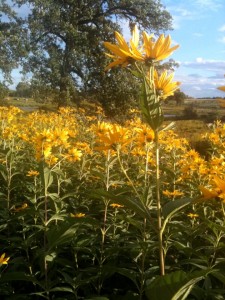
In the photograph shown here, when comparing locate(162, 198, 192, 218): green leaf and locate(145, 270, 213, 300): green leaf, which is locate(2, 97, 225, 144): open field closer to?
locate(162, 198, 192, 218): green leaf

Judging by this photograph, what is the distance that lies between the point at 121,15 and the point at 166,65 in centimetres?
305

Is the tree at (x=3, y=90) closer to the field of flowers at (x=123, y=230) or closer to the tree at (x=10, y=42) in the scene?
the tree at (x=10, y=42)

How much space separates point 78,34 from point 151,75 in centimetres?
1436

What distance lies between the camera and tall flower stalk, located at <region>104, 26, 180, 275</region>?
1099mm

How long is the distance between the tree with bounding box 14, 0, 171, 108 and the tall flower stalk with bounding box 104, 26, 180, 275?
1353 centimetres

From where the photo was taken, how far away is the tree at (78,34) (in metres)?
15.0

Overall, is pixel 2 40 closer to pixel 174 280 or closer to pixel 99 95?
pixel 99 95

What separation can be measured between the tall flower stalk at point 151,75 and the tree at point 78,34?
13.5m

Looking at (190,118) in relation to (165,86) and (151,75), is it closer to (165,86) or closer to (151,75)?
(165,86)

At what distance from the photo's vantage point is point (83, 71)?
15.8m

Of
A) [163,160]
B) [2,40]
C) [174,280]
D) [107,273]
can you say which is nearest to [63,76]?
[2,40]

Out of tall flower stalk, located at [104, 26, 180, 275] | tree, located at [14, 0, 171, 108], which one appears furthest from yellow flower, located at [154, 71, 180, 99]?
tree, located at [14, 0, 171, 108]

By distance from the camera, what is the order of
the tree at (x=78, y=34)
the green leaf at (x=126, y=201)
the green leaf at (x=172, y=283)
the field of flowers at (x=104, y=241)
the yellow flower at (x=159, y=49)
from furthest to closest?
the tree at (x=78, y=34), the field of flowers at (x=104, y=241), the yellow flower at (x=159, y=49), the green leaf at (x=126, y=201), the green leaf at (x=172, y=283)

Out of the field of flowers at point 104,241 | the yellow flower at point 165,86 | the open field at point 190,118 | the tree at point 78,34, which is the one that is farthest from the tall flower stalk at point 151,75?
the tree at point 78,34
